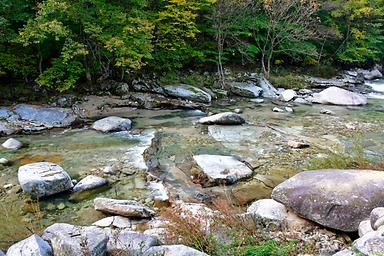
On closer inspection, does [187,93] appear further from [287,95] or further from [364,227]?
[364,227]

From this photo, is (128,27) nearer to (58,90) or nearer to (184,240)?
(58,90)

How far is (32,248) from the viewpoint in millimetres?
3809

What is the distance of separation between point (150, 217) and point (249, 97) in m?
11.1

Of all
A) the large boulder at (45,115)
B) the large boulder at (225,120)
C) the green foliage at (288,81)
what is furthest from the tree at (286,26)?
the large boulder at (45,115)

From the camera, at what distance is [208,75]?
56.6 feet

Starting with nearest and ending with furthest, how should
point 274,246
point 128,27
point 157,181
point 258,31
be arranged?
point 274,246 → point 157,181 → point 128,27 → point 258,31

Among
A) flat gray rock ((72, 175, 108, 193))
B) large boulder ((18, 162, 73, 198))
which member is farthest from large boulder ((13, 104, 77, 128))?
flat gray rock ((72, 175, 108, 193))

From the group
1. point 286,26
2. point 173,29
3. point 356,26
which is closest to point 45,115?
point 173,29

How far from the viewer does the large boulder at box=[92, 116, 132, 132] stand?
33.7ft

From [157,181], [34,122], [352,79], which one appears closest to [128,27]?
[34,122]

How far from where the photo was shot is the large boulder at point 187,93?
1433cm

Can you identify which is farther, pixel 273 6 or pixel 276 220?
pixel 273 6

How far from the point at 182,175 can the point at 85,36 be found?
8137 millimetres

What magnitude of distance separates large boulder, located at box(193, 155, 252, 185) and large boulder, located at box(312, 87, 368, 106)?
858 cm
